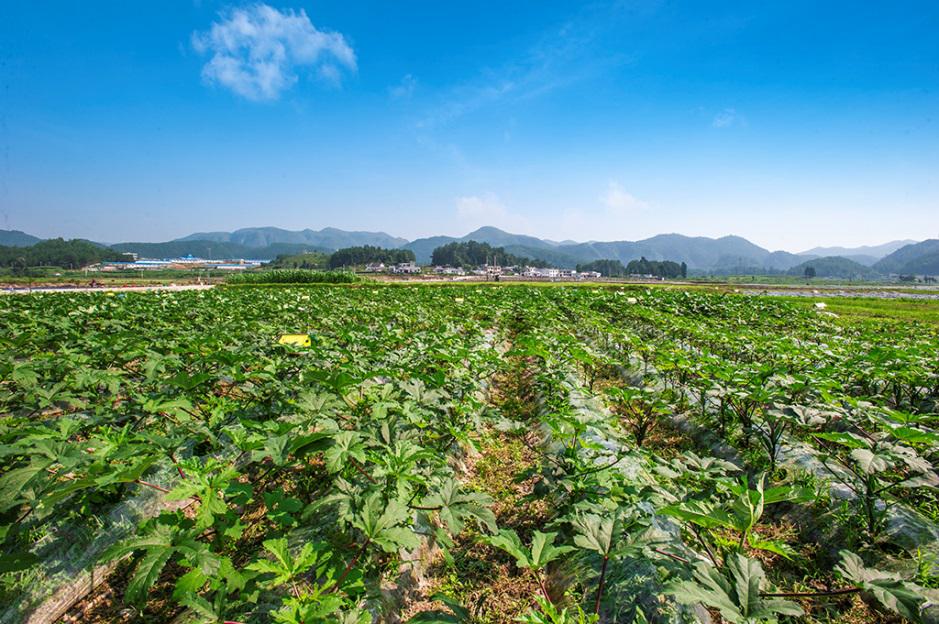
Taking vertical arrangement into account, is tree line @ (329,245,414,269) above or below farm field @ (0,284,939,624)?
above

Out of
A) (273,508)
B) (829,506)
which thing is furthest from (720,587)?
(829,506)

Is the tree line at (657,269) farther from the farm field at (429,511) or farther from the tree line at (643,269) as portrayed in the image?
the farm field at (429,511)

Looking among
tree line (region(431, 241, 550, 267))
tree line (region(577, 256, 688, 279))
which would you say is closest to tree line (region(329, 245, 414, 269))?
tree line (region(431, 241, 550, 267))

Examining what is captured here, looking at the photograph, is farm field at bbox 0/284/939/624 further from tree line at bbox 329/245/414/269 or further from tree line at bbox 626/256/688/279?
tree line at bbox 626/256/688/279

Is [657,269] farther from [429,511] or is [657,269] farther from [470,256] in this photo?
[429,511]

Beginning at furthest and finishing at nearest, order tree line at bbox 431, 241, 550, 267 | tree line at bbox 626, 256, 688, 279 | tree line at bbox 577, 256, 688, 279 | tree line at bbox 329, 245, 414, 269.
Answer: tree line at bbox 431, 241, 550, 267 < tree line at bbox 577, 256, 688, 279 < tree line at bbox 626, 256, 688, 279 < tree line at bbox 329, 245, 414, 269

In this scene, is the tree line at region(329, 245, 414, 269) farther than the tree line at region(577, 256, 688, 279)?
No

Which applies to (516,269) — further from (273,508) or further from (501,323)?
(273,508)

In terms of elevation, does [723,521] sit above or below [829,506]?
above

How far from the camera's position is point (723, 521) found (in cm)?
201

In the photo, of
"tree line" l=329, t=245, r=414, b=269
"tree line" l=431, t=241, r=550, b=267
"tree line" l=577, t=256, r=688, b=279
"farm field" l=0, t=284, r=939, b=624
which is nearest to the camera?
"farm field" l=0, t=284, r=939, b=624

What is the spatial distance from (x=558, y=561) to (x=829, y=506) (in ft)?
9.28

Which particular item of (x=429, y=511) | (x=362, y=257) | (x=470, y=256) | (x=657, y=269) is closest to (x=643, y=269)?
(x=657, y=269)

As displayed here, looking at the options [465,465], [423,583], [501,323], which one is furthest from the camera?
[501,323]
